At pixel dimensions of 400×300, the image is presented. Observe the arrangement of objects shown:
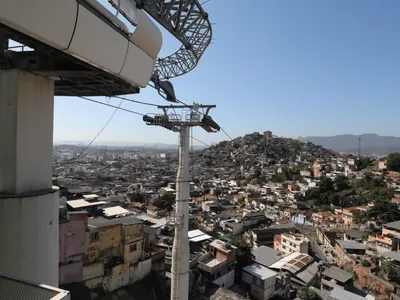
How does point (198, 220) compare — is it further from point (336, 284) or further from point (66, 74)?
point (66, 74)

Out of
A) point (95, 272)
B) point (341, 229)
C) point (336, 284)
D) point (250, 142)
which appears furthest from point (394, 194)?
point (250, 142)

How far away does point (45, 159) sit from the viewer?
191 cm

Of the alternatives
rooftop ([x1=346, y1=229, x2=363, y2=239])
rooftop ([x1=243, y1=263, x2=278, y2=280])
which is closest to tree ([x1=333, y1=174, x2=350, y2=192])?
rooftop ([x1=346, y1=229, x2=363, y2=239])

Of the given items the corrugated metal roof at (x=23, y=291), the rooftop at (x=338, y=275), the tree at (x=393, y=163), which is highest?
the corrugated metal roof at (x=23, y=291)

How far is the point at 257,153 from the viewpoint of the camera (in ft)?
203

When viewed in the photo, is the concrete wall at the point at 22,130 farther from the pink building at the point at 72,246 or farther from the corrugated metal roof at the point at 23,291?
the pink building at the point at 72,246

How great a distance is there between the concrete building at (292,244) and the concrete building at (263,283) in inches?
174

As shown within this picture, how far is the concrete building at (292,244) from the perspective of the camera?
57.7ft

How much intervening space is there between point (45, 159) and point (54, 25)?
96 centimetres

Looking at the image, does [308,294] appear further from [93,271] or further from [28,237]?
[28,237]

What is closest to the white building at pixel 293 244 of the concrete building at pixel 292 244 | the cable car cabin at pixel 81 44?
the concrete building at pixel 292 244

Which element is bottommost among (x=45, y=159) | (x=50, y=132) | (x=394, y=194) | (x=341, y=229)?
(x=341, y=229)

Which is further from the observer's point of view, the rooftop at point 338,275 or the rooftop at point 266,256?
the rooftop at point 266,256

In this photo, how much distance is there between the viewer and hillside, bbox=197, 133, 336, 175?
56.5 m
